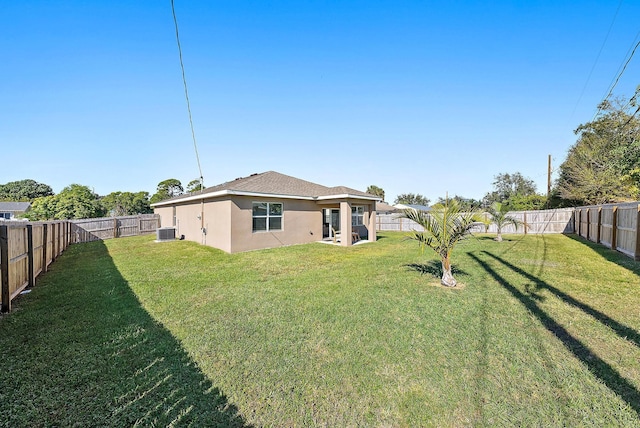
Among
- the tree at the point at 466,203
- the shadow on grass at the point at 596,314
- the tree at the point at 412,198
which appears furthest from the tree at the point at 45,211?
the tree at the point at 412,198

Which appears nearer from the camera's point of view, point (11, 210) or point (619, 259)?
point (619, 259)

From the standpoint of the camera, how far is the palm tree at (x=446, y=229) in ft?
19.6

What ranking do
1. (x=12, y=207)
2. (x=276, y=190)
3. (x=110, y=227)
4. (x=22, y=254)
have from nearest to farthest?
(x=22, y=254)
(x=276, y=190)
(x=110, y=227)
(x=12, y=207)

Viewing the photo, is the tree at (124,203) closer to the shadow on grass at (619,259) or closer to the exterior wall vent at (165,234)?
the exterior wall vent at (165,234)

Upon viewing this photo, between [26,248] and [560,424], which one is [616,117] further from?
[26,248]

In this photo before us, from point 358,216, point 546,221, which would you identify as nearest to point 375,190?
point 546,221

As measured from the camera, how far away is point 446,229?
6.04m

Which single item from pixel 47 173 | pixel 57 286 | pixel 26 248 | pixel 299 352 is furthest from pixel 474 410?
pixel 47 173

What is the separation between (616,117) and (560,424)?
2790 centimetres

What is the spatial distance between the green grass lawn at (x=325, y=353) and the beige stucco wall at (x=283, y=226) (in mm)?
4595

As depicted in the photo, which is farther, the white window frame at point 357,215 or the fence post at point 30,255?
the white window frame at point 357,215

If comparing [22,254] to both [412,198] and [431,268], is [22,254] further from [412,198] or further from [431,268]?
[412,198]

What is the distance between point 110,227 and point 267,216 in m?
12.2

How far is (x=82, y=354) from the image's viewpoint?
311 cm
